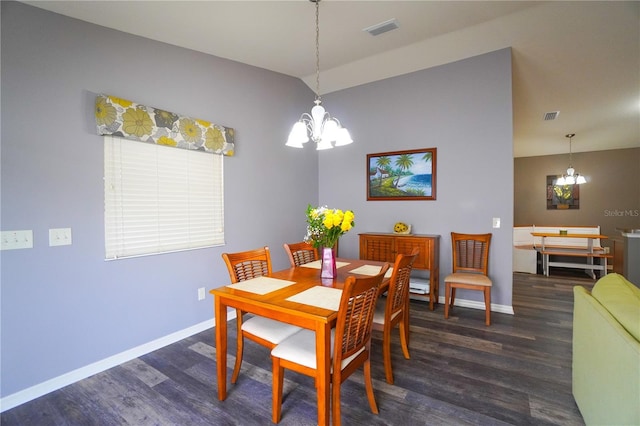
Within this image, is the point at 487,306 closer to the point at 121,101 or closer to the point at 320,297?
the point at 320,297

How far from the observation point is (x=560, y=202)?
756cm

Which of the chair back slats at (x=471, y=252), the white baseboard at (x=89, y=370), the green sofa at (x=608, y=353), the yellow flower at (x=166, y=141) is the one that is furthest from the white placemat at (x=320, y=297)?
the chair back slats at (x=471, y=252)

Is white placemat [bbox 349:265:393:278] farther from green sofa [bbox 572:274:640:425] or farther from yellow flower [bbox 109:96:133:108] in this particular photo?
yellow flower [bbox 109:96:133:108]

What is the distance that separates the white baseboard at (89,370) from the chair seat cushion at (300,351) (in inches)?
59.6

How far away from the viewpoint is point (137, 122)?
2.46 meters

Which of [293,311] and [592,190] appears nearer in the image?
[293,311]

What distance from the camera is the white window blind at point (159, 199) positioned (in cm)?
241

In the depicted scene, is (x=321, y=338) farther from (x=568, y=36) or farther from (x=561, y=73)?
(x=561, y=73)

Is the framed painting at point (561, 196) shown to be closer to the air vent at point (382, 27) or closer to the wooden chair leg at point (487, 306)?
the wooden chair leg at point (487, 306)

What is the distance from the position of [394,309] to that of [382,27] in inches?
101

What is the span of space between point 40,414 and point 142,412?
25.1 inches

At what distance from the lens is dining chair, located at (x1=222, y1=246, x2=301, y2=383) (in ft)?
6.34

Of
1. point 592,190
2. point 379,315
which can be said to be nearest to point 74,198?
point 379,315

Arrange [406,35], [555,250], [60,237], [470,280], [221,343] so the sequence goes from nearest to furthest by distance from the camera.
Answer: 1. [221,343]
2. [60,237]
3. [406,35]
4. [470,280]
5. [555,250]
